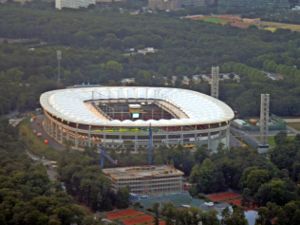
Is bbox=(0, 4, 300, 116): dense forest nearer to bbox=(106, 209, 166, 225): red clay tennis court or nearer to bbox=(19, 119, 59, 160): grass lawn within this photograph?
bbox=(19, 119, 59, 160): grass lawn

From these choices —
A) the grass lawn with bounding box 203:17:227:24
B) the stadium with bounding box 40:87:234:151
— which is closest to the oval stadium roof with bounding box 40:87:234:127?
the stadium with bounding box 40:87:234:151

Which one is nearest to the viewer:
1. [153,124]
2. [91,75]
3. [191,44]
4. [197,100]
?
[153,124]

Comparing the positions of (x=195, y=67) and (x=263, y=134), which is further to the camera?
(x=195, y=67)

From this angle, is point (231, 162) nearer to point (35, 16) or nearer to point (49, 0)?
point (35, 16)

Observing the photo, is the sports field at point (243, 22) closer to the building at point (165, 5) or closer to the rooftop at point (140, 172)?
the building at point (165, 5)

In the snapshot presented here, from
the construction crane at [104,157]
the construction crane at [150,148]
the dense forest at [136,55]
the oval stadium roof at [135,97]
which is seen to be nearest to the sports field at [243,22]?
the dense forest at [136,55]

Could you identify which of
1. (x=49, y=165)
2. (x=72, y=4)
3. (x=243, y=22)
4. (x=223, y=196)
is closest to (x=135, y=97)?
(x=49, y=165)

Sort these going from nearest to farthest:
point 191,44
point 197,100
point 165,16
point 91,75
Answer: point 197,100 < point 91,75 < point 191,44 < point 165,16

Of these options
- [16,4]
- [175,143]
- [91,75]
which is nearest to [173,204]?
[175,143]
